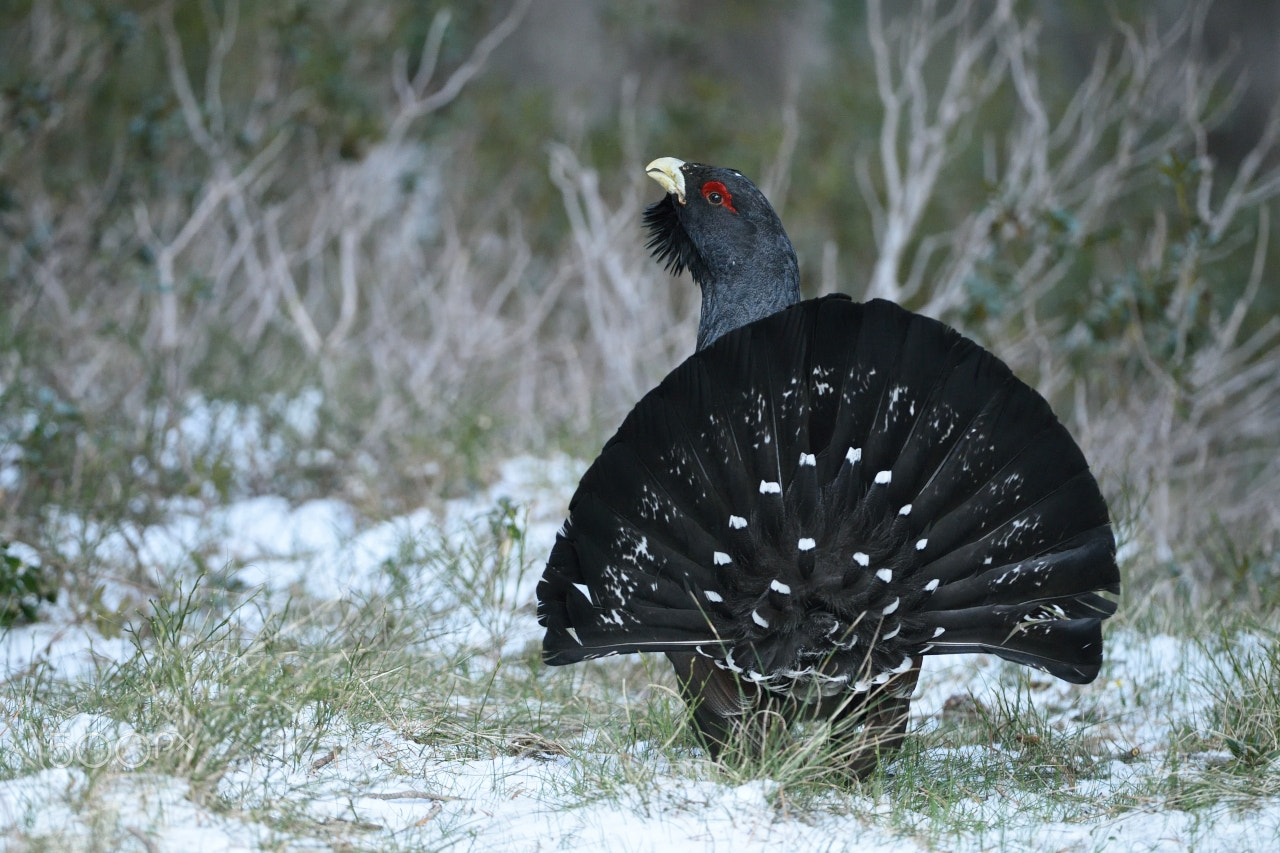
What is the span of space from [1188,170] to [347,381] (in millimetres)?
3917

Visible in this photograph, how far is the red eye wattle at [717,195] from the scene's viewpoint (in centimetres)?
296

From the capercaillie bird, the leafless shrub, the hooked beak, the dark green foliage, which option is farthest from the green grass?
the leafless shrub

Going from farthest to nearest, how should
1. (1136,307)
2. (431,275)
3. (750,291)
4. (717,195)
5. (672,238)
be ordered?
(431,275) → (1136,307) → (672,238) → (717,195) → (750,291)

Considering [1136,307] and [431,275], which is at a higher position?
[431,275]

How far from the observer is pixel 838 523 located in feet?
7.75

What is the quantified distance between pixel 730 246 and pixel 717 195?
0.49 ft

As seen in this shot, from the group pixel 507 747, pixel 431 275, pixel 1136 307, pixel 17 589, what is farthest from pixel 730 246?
pixel 431 275

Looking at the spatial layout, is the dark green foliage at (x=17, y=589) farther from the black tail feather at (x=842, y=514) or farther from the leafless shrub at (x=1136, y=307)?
the leafless shrub at (x=1136, y=307)

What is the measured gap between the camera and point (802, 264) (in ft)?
30.9

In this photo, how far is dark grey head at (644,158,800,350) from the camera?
2881mm

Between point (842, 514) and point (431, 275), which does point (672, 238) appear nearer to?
point (842, 514)

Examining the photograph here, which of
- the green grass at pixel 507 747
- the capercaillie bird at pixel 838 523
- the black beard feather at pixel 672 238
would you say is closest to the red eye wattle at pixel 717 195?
the black beard feather at pixel 672 238

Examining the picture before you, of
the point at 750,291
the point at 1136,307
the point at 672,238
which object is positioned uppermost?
the point at 1136,307

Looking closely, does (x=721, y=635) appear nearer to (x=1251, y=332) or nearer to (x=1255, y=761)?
(x=1255, y=761)
